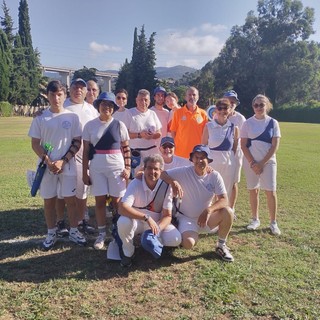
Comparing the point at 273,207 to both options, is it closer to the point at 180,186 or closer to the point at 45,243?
the point at 180,186

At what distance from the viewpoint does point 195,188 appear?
4.67 meters

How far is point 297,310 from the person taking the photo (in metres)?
3.40

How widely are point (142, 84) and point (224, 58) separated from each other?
46.0 feet

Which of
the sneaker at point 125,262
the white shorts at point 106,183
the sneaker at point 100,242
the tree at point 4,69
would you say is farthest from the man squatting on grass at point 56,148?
the tree at point 4,69

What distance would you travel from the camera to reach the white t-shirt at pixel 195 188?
4637 millimetres

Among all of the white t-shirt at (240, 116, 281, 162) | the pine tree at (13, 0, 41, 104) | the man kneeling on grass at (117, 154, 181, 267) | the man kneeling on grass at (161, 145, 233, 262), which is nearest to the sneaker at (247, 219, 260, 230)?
the white t-shirt at (240, 116, 281, 162)

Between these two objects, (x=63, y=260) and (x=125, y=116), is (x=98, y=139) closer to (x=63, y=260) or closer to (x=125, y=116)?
(x=125, y=116)

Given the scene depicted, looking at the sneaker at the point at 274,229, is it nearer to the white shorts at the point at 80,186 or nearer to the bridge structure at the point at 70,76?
the white shorts at the point at 80,186

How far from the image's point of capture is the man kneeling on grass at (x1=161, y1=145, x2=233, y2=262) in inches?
177

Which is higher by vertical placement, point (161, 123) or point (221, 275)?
point (161, 123)

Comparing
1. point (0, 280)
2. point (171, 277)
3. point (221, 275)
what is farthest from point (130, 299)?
point (0, 280)

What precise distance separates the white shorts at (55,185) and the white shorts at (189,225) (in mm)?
1507

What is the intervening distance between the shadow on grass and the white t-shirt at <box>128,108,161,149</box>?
1721 mm

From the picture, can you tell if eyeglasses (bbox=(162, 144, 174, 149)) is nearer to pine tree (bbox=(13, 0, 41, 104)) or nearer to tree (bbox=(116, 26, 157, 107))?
tree (bbox=(116, 26, 157, 107))
